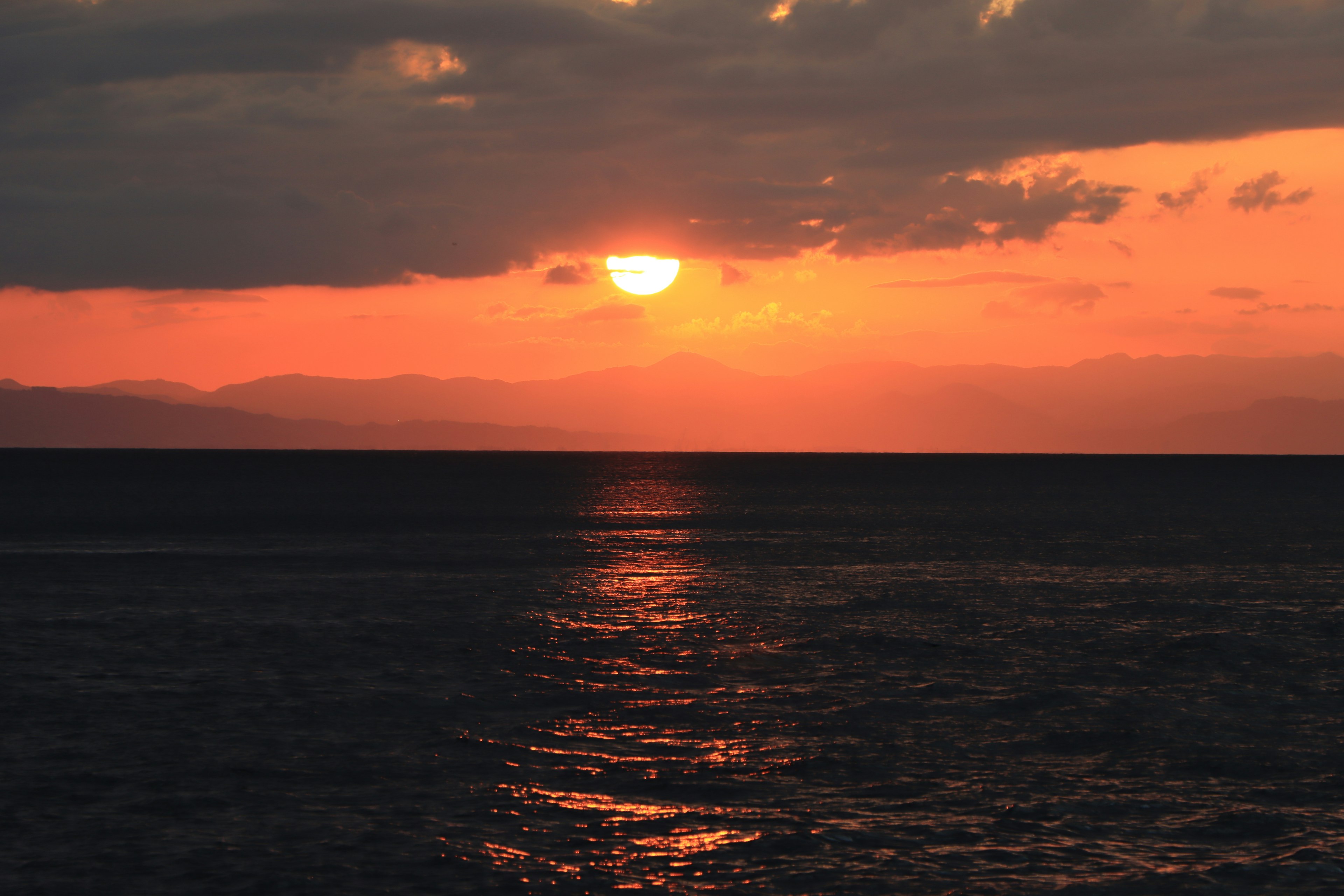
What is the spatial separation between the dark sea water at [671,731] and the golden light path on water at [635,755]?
103mm

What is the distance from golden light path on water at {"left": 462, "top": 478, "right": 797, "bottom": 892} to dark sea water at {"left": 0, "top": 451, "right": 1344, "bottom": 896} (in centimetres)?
10

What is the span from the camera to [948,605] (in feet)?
163

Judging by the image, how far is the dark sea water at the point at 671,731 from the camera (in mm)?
18234

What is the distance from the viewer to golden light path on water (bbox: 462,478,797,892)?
18.2 metres

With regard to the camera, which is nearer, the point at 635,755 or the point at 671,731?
the point at 635,755

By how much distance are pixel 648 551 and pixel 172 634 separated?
138 feet

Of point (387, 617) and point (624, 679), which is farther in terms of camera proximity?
point (387, 617)

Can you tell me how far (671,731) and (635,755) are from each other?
7.35 feet

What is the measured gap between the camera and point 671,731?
26.7 meters

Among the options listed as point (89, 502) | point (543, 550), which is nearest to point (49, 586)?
point (543, 550)

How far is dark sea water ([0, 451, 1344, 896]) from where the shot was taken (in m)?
18.2

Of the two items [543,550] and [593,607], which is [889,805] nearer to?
[593,607]

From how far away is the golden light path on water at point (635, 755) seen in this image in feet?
59.8

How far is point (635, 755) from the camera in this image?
2455 centimetres
